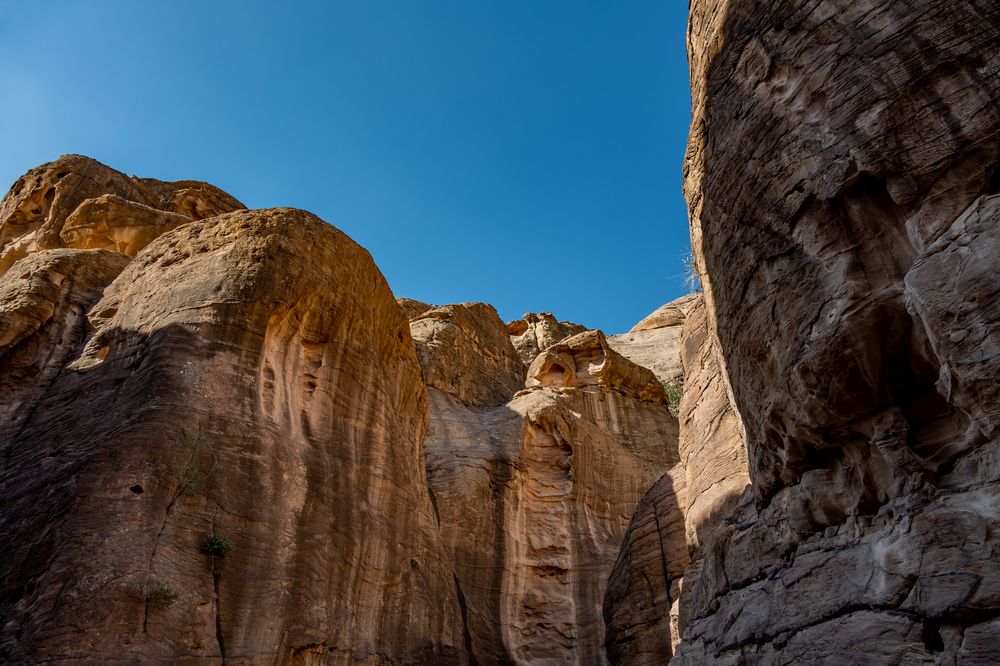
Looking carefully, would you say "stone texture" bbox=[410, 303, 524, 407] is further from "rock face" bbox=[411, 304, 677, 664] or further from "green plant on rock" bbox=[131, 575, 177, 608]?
"green plant on rock" bbox=[131, 575, 177, 608]

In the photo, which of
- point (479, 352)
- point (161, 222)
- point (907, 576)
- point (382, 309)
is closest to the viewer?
point (907, 576)

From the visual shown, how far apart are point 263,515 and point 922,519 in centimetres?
994

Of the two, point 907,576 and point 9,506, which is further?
point 9,506

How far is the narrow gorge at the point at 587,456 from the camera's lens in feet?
20.8

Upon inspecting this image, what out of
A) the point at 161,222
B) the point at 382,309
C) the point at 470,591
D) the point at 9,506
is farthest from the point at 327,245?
the point at 161,222

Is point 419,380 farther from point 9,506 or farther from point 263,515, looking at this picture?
point 9,506

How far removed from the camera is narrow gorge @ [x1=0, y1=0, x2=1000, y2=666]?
634 centimetres

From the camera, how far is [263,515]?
12.4 m

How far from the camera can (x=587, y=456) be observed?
24.1 meters

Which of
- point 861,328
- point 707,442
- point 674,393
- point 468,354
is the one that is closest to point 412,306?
point 468,354

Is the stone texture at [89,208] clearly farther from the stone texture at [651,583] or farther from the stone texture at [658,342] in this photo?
the stone texture at [658,342]

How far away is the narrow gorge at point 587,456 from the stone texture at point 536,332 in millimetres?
15698

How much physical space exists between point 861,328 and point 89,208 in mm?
27062

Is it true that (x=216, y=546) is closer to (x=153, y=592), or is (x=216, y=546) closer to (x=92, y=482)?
(x=153, y=592)
